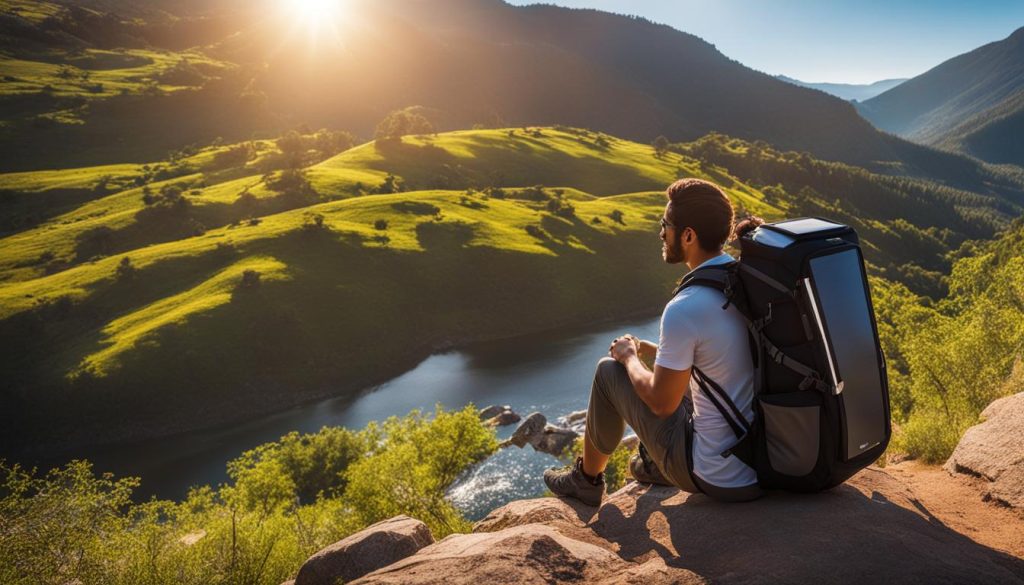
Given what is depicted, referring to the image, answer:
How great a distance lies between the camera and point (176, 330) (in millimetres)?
75625

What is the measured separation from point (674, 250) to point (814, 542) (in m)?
3.57

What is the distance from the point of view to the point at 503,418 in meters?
63.1

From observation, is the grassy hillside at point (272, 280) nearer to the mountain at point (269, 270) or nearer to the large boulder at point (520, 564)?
the mountain at point (269, 270)

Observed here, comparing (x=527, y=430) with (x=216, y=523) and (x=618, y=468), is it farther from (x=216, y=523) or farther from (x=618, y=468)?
(x=216, y=523)

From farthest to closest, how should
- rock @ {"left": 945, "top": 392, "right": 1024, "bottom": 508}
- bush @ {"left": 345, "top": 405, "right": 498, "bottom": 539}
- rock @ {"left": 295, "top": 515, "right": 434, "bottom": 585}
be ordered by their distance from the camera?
bush @ {"left": 345, "top": 405, "right": 498, "bottom": 539}, rock @ {"left": 295, "top": 515, "right": 434, "bottom": 585}, rock @ {"left": 945, "top": 392, "right": 1024, "bottom": 508}

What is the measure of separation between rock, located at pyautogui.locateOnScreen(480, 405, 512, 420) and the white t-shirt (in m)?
58.8

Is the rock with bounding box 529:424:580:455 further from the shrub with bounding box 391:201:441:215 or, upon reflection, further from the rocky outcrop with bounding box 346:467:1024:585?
the shrub with bounding box 391:201:441:215

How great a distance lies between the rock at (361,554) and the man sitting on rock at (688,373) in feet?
19.1

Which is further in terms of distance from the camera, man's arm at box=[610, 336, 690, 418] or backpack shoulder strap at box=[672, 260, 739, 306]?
man's arm at box=[610, 336, 690, 418]

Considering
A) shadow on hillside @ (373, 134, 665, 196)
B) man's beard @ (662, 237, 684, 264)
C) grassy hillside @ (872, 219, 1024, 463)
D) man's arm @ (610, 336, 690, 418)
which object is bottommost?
grassy hillside @ (872, 219, 1024, 463)

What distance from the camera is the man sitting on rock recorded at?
6293 millimetres

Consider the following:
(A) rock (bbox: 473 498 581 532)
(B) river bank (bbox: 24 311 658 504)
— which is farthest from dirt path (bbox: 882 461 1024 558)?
(B) river bank (bbox: 24 311 658 504)

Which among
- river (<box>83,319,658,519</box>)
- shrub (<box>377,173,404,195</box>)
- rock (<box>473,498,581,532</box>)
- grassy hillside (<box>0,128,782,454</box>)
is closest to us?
rock (<box>473,498,581,532</box>)

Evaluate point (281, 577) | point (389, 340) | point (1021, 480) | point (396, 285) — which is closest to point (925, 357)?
point (1021, 480)
